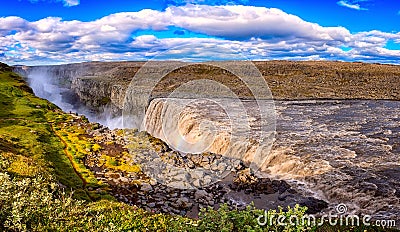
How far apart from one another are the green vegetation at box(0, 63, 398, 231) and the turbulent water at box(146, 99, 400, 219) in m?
3.28

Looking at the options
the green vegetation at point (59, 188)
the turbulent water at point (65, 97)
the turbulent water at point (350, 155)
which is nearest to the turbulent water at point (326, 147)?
the turbulent water at point (350, 155)

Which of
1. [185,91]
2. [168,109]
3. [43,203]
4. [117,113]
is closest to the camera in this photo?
[43,203]

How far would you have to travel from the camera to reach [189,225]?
852cm

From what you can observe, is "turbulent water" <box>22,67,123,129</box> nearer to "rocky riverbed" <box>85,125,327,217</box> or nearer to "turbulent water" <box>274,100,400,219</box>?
"rocky riverbed" <box>85,125,327,217</box>

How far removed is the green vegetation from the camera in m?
7.82

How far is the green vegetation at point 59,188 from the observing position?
7.82 m

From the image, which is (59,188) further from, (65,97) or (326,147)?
(65,97)

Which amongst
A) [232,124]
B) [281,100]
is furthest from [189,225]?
[281,100]

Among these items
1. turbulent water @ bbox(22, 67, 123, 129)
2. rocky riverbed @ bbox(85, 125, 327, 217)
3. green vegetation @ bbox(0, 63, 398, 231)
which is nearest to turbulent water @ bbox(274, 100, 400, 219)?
rocky riverbed @ bbox(85, 125, 327, 217)

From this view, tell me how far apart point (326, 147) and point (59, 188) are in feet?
56.0

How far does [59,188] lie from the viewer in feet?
45.4

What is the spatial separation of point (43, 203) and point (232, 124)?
23415 millimetres

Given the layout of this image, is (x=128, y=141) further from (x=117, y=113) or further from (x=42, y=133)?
(x=117, y=113)

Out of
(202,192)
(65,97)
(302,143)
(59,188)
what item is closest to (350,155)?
(302,143)
